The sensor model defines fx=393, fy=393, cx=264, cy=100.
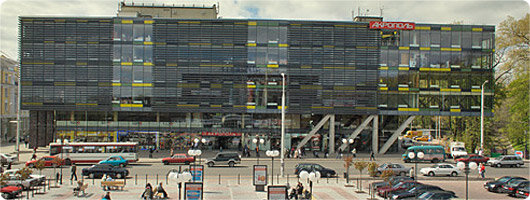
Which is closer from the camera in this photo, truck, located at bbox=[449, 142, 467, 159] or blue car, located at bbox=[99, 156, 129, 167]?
blue car, located at bbox=[99, 156, 129, 167]

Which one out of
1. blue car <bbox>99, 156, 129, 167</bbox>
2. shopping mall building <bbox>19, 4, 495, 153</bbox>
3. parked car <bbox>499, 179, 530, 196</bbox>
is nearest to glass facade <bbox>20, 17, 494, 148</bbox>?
shopping mall building <bbox>19, 4, 495, 153</bbox>

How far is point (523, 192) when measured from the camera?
1073 inches

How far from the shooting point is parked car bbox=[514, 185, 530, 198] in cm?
2695

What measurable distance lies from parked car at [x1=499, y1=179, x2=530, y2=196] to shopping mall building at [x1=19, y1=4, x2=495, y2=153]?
1053 inches

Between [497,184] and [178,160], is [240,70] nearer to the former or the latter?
[178,160]

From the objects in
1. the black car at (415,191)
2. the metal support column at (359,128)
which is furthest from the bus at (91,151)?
the black car at (415,191)

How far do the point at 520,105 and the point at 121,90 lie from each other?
55.7m

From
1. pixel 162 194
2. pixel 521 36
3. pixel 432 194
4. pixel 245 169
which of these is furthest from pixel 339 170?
pixel 521 36

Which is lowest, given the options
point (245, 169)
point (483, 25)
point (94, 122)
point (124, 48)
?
point (245, 169)

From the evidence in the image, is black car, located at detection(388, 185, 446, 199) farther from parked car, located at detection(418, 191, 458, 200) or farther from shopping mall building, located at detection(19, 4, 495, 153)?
shopping mall building, located at detection(19, 4, 495, 153)

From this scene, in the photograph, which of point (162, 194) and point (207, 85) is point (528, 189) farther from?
point (207, 85)

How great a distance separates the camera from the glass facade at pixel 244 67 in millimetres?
53938

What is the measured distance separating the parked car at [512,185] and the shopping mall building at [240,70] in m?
26.8

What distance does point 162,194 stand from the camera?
2522 cm
